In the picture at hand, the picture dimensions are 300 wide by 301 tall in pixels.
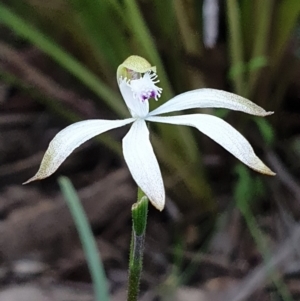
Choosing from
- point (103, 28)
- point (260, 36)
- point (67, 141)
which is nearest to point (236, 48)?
point (260, 36)

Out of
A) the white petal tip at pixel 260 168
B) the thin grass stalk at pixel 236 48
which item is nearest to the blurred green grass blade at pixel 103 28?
the thin grass stalk at pixel 236 48

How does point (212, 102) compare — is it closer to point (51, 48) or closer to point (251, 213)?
point (51, 48)

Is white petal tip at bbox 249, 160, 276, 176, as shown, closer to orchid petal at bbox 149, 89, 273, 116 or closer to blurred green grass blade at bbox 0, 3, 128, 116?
orchid petal at bbox 149, 89, 273, 116

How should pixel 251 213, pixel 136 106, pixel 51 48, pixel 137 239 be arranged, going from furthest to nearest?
pixel 251 213, pixel 51 48, pixel 136 106, pixel 137 239

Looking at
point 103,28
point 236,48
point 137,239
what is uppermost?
point 103,28

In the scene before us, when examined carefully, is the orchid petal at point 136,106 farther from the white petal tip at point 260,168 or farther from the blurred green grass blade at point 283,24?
the blurred green grass blade at point 283,24

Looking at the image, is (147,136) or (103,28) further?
(103,28)

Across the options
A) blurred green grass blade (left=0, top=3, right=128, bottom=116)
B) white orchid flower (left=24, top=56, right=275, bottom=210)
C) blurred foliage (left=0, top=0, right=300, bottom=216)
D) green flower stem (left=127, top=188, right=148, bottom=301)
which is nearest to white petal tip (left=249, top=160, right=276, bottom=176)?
white orchid flower (left=24, top=56, right=275, bottom=210)
